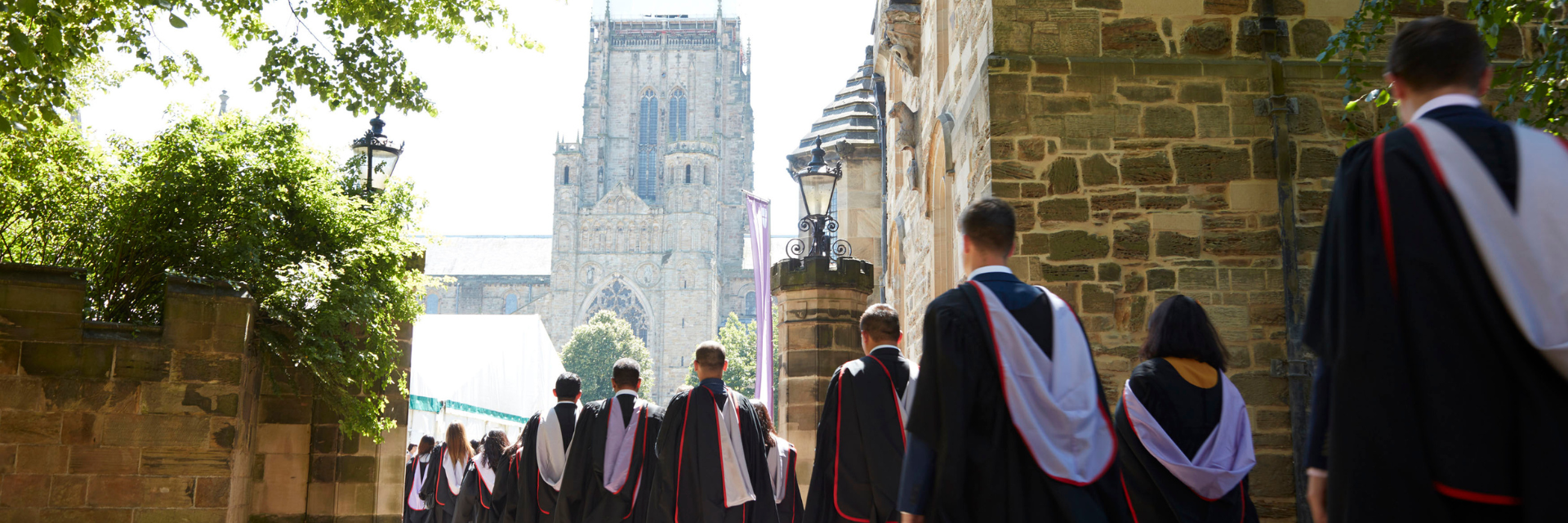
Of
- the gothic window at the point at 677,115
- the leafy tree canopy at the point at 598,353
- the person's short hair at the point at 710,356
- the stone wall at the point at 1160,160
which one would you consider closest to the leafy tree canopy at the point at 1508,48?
the stone wall at the point at 1160,160

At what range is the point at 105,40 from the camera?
28.5ft

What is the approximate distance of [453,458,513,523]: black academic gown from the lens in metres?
8.69

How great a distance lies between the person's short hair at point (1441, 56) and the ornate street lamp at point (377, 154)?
27.1ft

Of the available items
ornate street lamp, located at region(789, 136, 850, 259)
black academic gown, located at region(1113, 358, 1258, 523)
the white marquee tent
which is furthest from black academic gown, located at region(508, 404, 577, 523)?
the white marquee tent

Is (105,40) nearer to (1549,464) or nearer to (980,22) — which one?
(980,22)

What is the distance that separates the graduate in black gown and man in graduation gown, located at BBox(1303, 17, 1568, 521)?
4.85 meters

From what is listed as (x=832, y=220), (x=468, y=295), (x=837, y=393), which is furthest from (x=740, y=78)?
(x=837, y=393)

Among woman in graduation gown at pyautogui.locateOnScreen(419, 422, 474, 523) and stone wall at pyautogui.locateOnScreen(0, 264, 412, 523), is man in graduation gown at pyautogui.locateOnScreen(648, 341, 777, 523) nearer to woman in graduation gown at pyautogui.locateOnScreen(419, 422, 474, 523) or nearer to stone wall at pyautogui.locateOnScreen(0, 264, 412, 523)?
stone wall at pyautogui.locateOnScreen(0, 264, 412, 523)

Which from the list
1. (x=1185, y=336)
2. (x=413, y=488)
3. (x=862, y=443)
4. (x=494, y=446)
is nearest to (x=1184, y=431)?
(x=1185, y=336)

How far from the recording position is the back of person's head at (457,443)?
34.3 feet

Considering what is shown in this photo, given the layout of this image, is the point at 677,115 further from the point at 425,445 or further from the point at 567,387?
the point at 567,387

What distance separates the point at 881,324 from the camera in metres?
5.23

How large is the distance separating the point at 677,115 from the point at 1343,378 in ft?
270

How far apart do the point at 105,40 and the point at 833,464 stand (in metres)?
6.78
